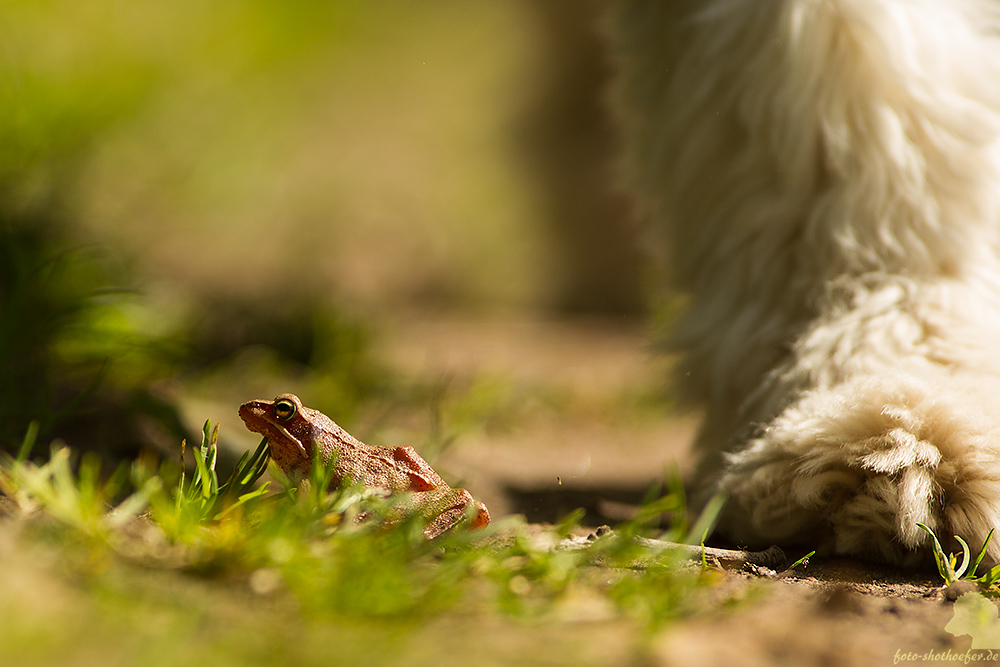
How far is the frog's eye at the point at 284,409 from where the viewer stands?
116 cm

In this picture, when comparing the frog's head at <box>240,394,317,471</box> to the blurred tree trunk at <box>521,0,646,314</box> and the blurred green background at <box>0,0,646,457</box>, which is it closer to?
the blurred green background at <box>0,0,646,457</box>

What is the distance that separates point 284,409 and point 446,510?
257 millimetres

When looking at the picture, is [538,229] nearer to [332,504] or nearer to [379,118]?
[379,118]

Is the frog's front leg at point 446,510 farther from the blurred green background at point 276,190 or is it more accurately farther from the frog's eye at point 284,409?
the blurred green background at point 276,190

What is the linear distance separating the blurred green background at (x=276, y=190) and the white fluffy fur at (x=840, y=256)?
895 millimetres

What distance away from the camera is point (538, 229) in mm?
5043

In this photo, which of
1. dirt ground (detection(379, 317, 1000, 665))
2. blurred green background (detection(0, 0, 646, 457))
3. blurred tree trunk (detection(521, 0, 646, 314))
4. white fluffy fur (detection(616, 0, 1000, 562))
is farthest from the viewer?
blurred tree trunk (detection(521, 0, 646, 314))

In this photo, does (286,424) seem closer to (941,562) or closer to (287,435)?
(287,435)

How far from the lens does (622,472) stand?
2156mm

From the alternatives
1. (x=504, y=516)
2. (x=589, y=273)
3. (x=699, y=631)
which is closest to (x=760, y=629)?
(x=699, y=631)

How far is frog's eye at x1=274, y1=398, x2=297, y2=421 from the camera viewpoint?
3.80 feet

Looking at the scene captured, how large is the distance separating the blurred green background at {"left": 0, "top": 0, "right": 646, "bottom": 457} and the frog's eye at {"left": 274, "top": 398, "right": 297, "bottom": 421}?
584 mm

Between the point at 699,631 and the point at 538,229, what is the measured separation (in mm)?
4229

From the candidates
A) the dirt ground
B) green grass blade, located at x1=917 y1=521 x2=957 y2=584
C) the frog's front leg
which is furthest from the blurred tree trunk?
the frog's front leg
